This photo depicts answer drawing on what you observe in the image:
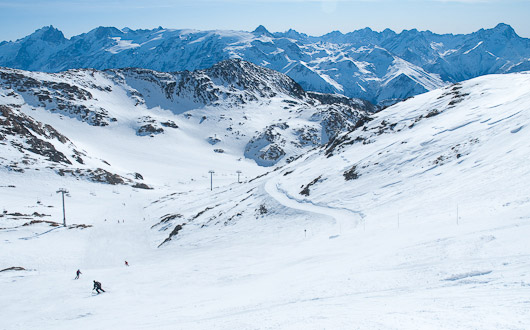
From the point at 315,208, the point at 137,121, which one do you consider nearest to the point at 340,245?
the point at 315,208

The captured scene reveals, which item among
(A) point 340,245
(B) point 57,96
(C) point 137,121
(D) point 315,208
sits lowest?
(A) point 340,245

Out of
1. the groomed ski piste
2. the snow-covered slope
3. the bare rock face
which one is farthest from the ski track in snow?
the bare rock face

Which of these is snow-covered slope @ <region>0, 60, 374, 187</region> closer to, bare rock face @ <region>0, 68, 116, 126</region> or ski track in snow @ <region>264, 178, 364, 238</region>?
bare rock face @ <region>0, 68, 116, 126</region>

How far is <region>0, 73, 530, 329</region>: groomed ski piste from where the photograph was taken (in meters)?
13.8

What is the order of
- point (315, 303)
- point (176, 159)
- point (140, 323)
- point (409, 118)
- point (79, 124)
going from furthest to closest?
point (79, 124), point (176, 159), point (409, 118), point (140, 323), point (315, 303)

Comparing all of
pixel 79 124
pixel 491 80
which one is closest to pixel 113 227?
pixel 491 80

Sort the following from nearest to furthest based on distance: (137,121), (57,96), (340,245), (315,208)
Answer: (340,245)
(315,208)
(57,96)
(137,121)

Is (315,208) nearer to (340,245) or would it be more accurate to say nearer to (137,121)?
(340,245)

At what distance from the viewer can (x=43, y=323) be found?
787 inches

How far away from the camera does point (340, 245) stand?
25.9 m

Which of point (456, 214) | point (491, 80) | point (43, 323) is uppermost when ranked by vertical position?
point (491, 80)

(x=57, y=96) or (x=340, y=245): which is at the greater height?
(x=57, y=96)

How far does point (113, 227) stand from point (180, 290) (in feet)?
126

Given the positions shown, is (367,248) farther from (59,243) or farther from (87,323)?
(59,243)
